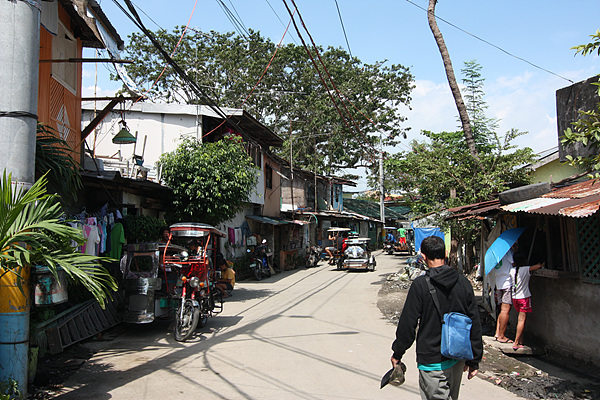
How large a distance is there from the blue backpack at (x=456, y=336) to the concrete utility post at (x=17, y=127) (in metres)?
4.26

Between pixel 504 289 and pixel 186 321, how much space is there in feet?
19.1

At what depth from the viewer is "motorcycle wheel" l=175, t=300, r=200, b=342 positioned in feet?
28.1

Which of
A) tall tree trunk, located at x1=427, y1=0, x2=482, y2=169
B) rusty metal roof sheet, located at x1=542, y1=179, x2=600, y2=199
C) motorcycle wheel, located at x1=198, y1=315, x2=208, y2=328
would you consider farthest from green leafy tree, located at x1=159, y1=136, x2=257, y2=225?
rusty metal roof sheet, located at x1=542, y1=179, x2=600, y2=199

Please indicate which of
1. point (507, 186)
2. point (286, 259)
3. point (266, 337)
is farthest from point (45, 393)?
point (286, 259)

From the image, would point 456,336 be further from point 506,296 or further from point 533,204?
point 506,296

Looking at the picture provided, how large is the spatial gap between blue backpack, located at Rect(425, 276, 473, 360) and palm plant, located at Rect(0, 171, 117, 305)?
10.8ft

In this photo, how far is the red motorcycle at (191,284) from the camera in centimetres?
871

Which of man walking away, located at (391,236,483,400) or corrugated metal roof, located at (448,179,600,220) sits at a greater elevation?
corrugated metal roof, located at (448,179,600,220)

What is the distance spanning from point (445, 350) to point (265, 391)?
2.93 m

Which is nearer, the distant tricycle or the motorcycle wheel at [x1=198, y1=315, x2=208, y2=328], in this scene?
the motorcycle wheel at [x1=198, y1=315, x2=208, y2=328]

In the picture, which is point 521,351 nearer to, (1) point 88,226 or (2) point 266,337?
(2) point 266,337

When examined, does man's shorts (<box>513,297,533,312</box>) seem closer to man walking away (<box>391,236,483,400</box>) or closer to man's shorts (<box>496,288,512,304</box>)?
man's shorts (<box>496,288,512,304</box>)

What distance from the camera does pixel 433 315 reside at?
12.3ft

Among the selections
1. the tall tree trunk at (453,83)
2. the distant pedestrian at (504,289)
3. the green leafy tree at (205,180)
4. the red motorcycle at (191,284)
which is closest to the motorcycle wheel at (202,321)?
the red motorcycle at (191,284)
